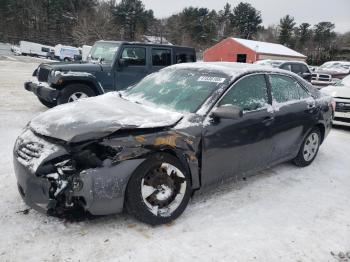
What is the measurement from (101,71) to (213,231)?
19.3 ft

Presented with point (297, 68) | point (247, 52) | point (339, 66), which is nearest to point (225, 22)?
point (247, 52)

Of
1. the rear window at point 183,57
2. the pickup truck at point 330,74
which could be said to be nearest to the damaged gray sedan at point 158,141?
the rear window at point 183,57

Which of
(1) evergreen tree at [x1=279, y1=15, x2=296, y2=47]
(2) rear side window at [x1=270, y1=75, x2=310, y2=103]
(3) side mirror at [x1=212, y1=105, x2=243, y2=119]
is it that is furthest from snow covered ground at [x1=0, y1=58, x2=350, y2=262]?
(1) evergreen tree at [x1=279, y1=15, x2=296, y2=47]

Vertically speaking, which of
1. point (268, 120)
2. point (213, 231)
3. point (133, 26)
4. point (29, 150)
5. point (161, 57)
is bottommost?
point (213, 231)

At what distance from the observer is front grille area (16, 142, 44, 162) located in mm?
3057

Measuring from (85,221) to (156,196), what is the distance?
73 centimetres

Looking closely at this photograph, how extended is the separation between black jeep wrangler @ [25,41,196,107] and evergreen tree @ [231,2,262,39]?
69.7 metres

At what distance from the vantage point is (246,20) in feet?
245

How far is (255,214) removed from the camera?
3.71 m

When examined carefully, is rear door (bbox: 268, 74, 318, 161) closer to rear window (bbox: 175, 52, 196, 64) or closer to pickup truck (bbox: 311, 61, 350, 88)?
rear window (bbox: 175, 52, 196, 64)

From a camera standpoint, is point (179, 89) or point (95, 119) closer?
point (95, 119)

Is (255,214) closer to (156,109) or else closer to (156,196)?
(156,196)

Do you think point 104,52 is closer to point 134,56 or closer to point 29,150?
point 134,56

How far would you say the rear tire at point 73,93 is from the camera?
7.68 m
